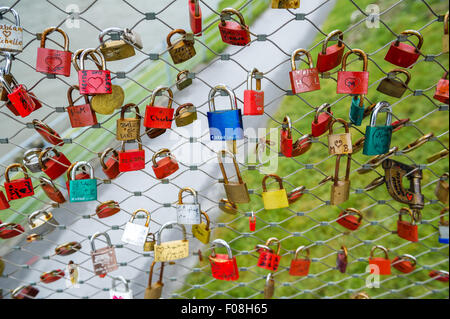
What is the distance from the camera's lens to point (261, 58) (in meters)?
2.82

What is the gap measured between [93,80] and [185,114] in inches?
9.3

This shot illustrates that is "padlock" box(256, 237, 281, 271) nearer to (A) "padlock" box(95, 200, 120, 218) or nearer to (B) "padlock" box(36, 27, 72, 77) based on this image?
(A) "padlock" box(95, 200, 120, 218)

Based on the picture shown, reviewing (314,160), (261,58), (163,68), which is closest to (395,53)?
(314,160)

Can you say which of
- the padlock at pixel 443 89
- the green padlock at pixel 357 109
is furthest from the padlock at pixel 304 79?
the padlock at pixel 443 89

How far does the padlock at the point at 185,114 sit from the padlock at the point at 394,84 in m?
0.52

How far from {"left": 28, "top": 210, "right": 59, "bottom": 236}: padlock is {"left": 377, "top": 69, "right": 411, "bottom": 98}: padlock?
3.44 feet

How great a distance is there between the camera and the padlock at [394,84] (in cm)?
100

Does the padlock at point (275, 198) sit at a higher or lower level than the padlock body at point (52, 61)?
lower

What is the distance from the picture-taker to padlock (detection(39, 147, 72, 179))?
103 cm

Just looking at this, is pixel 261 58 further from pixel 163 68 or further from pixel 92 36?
pixel 92 36

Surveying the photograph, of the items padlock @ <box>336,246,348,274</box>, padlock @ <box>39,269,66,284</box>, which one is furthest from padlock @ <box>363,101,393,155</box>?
padlock @ <box>39,269,66,284</box>

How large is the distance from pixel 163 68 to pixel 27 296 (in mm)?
1993

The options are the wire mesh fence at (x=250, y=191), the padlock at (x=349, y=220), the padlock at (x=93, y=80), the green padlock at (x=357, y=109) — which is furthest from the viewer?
the wire mesh fence at (x=250, y=191)

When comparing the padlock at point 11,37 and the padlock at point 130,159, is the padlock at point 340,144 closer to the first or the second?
the padlock at point 130,159
